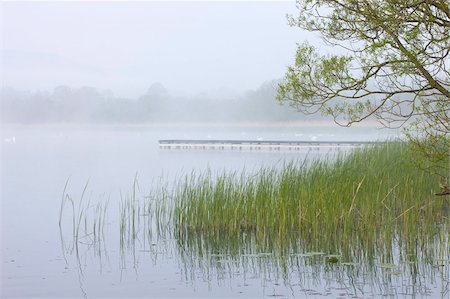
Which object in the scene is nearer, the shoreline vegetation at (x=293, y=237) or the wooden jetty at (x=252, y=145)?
the shoreline vegetation at (x=293, y=237)

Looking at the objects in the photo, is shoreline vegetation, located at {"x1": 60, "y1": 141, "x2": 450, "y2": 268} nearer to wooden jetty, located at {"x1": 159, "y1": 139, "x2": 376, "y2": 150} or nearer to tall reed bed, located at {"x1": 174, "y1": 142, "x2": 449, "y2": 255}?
tall reed bed, located at {"x1": 174, "y1": 142, "x2": 449, "y2": 255}

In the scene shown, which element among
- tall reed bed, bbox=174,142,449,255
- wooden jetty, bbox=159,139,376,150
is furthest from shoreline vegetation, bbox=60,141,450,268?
wooden jetty, bbox=159,139,376,150

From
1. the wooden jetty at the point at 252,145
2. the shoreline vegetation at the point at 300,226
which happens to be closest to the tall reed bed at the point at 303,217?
the shoreline vegetation at the point at 300,226

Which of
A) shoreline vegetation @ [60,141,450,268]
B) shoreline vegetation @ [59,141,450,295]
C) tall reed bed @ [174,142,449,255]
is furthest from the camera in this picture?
tall reed bed @ [174,142,449,255]

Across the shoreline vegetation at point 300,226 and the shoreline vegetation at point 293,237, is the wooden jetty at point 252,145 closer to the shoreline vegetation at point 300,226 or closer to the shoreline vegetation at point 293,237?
the shoreline vegetation at point 293,237

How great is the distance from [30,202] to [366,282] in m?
17.3

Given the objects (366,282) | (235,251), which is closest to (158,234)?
(235,251)

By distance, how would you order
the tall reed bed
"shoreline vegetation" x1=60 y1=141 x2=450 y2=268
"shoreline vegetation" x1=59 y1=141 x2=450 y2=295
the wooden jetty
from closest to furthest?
"shoreline vegetation" x1=59 y1=141 x2=450 y2=295 < "shoreline vegetation" x1=60 y1=141 x2=450 y2=268 < the tall reed bed < the wooden jetty

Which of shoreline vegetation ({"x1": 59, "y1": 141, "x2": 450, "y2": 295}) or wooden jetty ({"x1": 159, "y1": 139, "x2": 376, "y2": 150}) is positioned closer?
shoreline vegetation ({"x1": 59, "y1": 141, "x2": 450, "y2": 295})

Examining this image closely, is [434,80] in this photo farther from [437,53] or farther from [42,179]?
[42,179]

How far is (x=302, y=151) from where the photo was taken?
62.7 meters

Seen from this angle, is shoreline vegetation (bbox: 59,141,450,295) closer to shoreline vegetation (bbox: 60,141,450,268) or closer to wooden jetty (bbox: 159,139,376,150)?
shoreline vegetation (bbox: 60,141,450,268)

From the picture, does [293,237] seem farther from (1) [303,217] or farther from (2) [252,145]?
(2) [252,145]

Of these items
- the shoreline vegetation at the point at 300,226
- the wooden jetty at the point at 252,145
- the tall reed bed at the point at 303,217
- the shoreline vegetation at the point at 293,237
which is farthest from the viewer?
the wooden jetty at the point at 252,145
